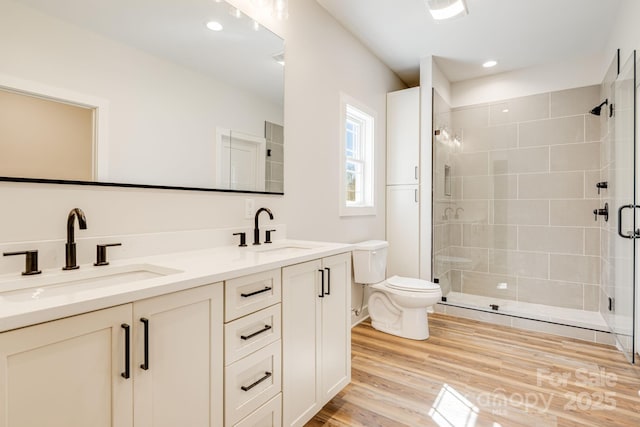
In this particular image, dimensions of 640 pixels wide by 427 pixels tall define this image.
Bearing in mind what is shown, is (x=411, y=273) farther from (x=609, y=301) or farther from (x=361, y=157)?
(x=609, y=301)

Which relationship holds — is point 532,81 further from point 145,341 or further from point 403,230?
point 145,341

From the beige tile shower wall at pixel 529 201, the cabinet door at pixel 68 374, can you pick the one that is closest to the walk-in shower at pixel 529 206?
the beige tile shower wall at pixel 529 201

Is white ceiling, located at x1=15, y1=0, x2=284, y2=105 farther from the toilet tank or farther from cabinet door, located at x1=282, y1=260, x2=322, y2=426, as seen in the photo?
the toilet tank

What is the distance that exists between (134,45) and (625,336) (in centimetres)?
355

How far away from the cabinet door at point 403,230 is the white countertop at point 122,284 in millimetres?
1841

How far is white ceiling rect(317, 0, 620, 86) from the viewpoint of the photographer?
2479mm

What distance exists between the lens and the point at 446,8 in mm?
2402

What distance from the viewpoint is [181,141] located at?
1.56 m

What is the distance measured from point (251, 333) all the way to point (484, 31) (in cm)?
313

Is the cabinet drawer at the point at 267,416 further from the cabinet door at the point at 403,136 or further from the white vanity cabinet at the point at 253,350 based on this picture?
the cabinet door at the point at 403,136

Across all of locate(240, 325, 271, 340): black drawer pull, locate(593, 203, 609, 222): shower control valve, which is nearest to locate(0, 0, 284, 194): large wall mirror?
locate(240, 325, 271, 340): black drawer pull

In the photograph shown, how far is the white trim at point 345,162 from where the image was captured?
2750 millimetres

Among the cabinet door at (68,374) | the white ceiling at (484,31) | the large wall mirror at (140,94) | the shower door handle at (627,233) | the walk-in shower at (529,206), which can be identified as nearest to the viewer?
the cabinet door at (68,374)

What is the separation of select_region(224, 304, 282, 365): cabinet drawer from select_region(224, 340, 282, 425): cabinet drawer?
0.03 m
